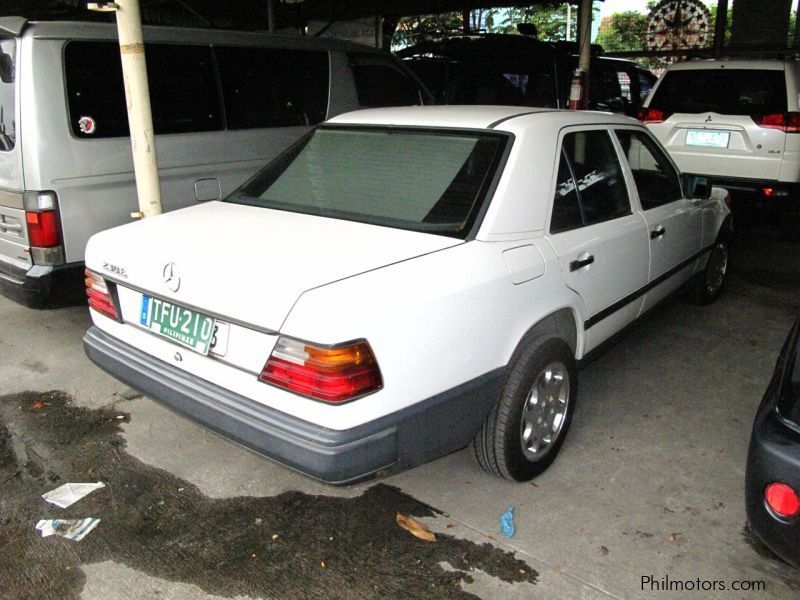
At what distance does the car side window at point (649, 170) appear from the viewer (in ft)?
12.4

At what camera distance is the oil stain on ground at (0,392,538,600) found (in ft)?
7.95

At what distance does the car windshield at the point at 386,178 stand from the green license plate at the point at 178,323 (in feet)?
2.60

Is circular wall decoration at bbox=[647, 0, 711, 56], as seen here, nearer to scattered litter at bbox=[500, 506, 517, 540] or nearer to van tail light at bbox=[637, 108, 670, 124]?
van tail light at bbox=[637, 108, 670, 124]

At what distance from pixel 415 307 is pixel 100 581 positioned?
4.90 ft

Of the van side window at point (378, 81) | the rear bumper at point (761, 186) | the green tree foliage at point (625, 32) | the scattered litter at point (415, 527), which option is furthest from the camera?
the green tree foliage at point (625, 32)

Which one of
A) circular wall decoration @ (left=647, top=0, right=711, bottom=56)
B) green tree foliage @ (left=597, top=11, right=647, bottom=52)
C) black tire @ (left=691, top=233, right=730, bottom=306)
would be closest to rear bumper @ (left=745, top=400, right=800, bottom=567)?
black tire @ (left=691, top=233, right=730, bottom=306)

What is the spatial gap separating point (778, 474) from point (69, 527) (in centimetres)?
256

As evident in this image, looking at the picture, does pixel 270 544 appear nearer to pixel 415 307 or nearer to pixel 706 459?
pixel 415 307

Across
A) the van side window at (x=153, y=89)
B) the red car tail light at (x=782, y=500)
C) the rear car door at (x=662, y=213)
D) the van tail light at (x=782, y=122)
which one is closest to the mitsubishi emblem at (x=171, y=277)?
the van side window at (x=153, y=89)

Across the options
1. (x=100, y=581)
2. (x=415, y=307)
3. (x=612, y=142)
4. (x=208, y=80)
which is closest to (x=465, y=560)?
(x=415, y=307)

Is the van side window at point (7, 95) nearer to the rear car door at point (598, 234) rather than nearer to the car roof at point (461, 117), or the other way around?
the car roof at point (461, 117)

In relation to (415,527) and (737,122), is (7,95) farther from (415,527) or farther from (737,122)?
(737,122)

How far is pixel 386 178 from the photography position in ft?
10.0

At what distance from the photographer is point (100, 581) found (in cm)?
243
